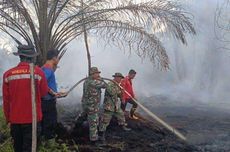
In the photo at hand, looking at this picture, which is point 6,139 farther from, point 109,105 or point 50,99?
point 109,105

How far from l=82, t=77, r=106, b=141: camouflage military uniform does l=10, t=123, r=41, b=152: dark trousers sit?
9.49ft

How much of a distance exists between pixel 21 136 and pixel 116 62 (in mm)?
26564

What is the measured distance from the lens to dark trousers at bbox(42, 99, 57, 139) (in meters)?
7.22

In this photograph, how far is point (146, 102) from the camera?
67.6 feet

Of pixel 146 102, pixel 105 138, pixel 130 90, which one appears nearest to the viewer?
pixel 105 138

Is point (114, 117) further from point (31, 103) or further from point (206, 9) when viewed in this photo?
point (206, 9)

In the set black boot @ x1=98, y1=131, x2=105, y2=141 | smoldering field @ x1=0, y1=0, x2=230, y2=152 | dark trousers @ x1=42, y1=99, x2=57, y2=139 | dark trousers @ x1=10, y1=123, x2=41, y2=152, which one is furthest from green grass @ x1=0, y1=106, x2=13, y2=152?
smoldering field @ x1=0, y1=0, x2=230, y2=152

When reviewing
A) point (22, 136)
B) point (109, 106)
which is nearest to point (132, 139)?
point (109, 106)

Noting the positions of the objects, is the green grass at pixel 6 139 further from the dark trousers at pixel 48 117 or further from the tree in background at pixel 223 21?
the tree in background at pixel 223 21

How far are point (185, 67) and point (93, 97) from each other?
856 inches

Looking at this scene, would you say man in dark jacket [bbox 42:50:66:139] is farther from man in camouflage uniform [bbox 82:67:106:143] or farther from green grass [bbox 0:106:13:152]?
man in camouflage uniform [bbox 82:67:106:143]

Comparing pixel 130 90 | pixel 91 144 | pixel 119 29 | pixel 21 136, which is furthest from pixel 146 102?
pixel 21 136

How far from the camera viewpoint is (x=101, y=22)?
10.5m

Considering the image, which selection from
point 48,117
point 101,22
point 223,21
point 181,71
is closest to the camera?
point 48,117
